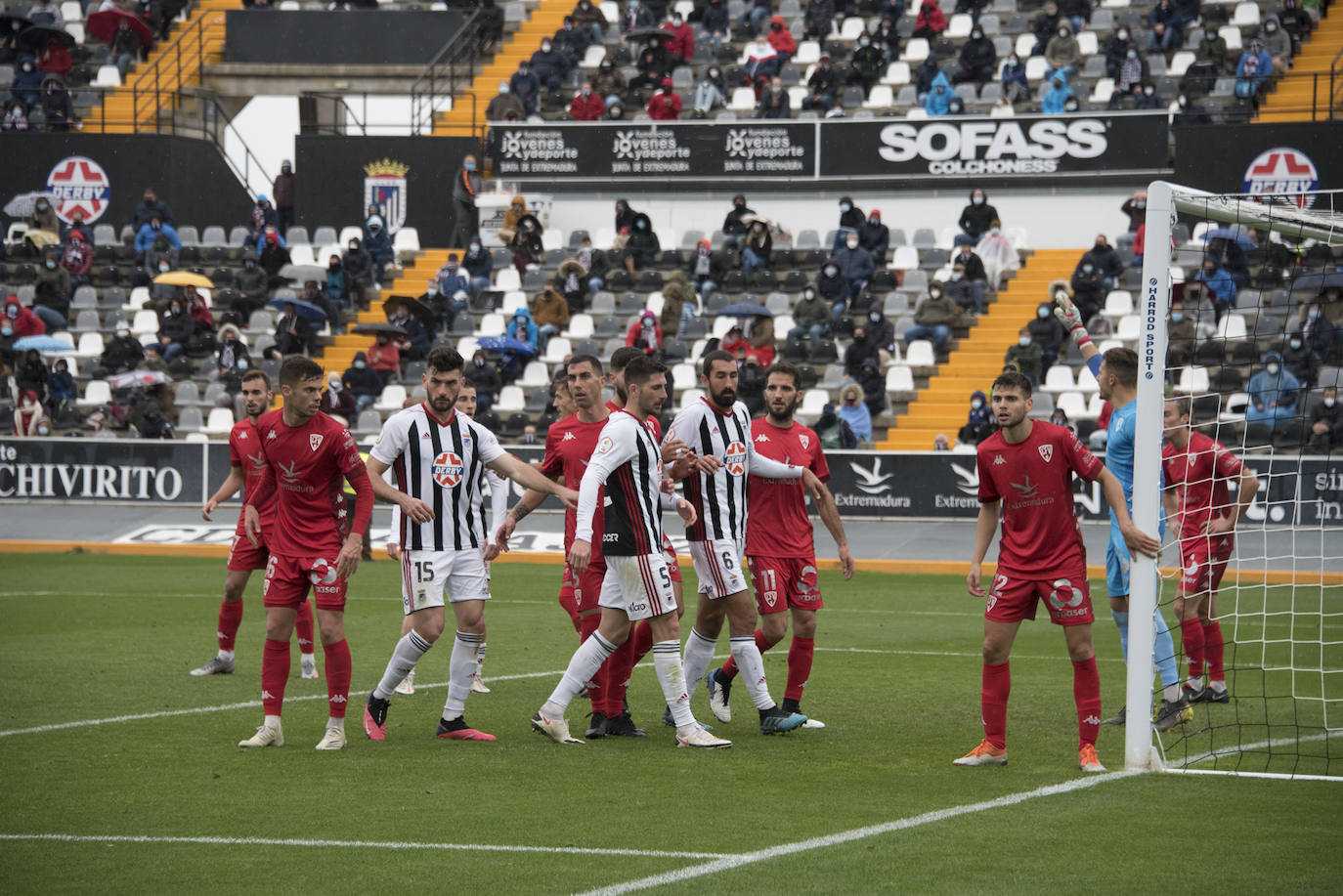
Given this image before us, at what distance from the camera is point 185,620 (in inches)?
621

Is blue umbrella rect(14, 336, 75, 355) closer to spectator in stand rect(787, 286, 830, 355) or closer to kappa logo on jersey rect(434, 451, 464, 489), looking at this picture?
spectator in stand rect(787, 286, 830, 355)

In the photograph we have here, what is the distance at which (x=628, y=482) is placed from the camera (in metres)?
9.25

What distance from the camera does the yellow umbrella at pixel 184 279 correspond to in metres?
29.6

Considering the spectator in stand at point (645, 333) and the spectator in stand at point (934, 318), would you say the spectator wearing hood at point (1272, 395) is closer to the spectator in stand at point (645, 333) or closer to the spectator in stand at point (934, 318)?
the spectator in stand at point (934, 318)

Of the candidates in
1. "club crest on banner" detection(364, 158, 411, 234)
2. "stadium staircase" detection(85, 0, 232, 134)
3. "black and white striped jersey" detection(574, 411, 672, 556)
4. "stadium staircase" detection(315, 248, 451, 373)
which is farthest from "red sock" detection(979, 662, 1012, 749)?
"stadium staircase" detection(85, 0, 232, 134)

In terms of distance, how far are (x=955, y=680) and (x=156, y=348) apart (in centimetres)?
2142

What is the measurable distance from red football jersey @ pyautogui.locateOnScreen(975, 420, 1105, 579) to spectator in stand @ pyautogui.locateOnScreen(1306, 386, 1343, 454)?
14242 mm

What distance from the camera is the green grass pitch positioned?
627 centimetres

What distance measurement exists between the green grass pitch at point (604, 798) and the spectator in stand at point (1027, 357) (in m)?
13.5

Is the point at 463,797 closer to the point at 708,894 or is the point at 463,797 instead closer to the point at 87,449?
the point at 708,894

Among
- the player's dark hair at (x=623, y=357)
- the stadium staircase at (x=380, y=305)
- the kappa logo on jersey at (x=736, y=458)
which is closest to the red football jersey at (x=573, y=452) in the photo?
the player's dark hair at (x=623, y=357)

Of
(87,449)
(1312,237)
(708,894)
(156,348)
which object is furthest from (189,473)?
(708,894)

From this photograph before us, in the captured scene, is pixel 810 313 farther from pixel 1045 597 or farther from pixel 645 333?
pixel 1045 597

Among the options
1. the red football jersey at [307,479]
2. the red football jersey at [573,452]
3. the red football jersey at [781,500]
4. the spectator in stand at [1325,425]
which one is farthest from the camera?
the spectator in stand at [1325,425]
